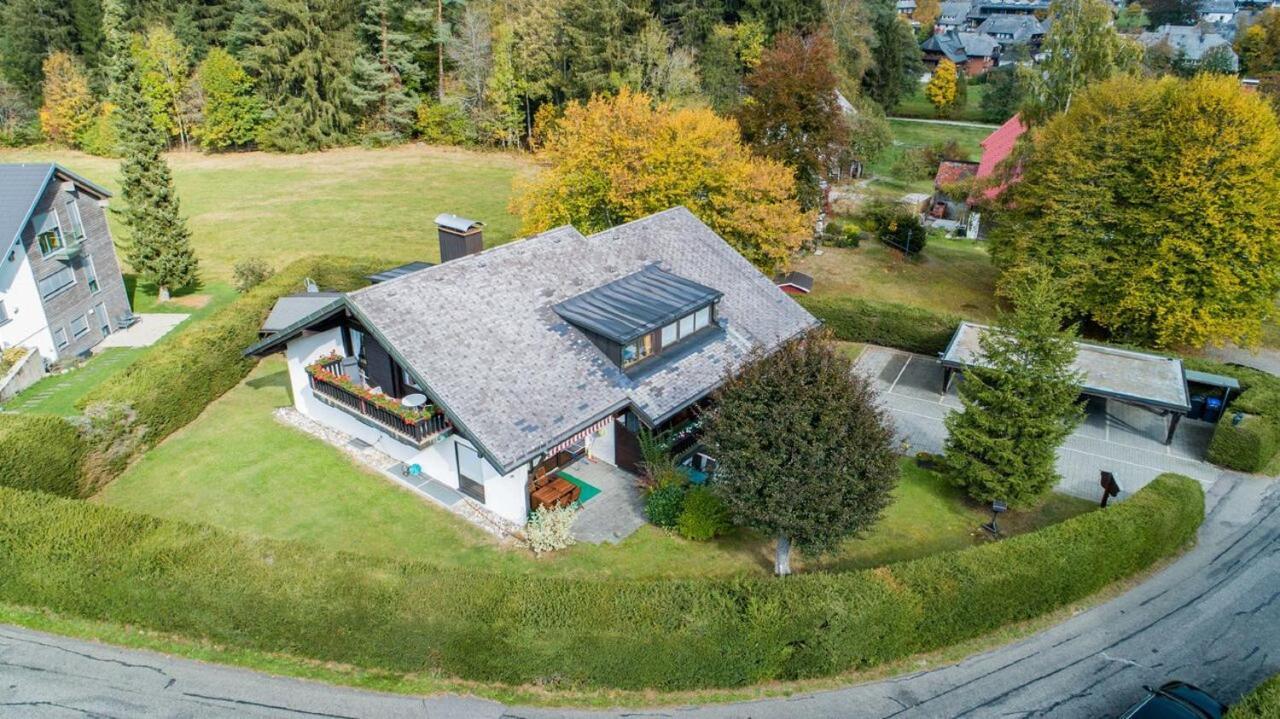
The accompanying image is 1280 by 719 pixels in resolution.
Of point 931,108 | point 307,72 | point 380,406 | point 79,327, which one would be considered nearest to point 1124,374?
point 380,406

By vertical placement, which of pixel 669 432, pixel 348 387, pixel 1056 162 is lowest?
pixel 669 432

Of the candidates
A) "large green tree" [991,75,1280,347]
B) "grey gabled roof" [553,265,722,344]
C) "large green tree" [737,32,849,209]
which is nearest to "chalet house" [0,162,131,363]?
"grey gabled roof" [553,265,722,344]

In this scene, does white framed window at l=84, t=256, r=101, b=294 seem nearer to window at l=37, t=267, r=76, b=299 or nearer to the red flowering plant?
window at l=37, t=267, r=76, b=299

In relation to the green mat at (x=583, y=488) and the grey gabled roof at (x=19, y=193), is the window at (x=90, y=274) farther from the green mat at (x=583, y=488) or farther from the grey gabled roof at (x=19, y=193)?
the green mat at (x=583, y=488)

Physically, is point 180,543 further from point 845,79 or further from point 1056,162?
point 845,79

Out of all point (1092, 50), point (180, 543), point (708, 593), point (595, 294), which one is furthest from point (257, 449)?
point (1092, 50)
